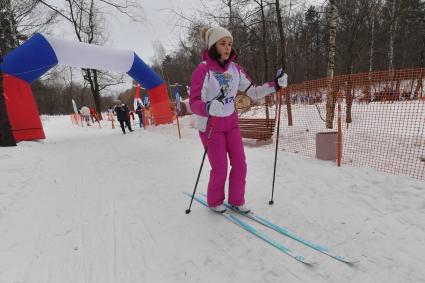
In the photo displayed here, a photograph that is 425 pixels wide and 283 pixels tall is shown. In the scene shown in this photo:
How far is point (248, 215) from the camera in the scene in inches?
125

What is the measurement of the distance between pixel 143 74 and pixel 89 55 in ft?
8.86

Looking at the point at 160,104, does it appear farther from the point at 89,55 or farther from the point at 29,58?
the point at 29,58

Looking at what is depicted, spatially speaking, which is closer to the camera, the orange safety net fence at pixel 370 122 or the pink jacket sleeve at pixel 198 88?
the pink jacket sleeve at pixel 198 88

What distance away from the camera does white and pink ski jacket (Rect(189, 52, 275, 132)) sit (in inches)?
113

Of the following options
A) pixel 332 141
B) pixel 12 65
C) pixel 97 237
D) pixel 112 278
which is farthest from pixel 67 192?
pixel 12 65

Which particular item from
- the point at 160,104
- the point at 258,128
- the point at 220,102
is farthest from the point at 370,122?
the point at 160,104

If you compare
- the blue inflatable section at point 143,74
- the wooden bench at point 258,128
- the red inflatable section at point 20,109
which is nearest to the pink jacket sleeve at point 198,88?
the wooden bench at point 258,128

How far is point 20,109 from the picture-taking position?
1051cm

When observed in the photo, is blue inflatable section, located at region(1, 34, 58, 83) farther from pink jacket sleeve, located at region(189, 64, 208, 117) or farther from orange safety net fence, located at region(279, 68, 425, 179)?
pink jacket sleeve, located at region(189, 64, 208, 117)

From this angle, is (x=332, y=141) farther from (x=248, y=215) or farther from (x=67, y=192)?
(x=67, y=192)

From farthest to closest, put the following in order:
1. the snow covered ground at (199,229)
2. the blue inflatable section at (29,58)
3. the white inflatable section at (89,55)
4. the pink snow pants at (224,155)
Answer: the white inflatable section at (89,55)
the blue inflatable section at (29,58)
the pink snow pants at (224,155)
the snow covered ground at (199,229)

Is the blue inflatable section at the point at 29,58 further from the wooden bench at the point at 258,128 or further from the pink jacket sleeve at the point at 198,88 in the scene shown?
the pink jacket sleeve at the point at 198,88

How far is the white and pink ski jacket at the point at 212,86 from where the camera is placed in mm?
2869

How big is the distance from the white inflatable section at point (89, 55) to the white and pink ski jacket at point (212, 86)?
31.4 ft
